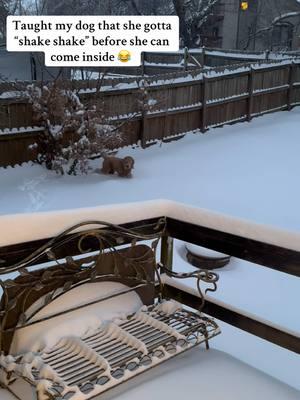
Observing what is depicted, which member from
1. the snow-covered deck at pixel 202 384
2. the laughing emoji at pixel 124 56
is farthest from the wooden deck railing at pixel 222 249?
the laughing emoji at pixel 124 56

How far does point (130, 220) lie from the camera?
Answer: 2.06 m

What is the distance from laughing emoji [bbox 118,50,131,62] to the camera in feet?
25.7

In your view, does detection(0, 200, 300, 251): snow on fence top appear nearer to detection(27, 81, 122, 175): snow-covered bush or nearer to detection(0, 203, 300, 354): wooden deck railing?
detection(0, 203, 300, 354): wooden deck railing

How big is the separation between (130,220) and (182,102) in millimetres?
8394

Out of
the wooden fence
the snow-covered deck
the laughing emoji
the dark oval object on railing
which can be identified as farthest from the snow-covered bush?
the snow-covered deck

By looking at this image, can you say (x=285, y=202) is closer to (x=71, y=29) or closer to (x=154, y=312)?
(x=71, y=29)

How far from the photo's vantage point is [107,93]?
8422 millimetres

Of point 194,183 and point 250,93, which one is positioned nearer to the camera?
point 194,183

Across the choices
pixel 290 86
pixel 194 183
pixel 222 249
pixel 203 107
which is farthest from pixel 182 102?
pixel 222 249

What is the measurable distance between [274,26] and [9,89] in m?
24.1

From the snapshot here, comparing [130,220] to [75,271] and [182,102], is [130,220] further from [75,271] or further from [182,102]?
[182,102]

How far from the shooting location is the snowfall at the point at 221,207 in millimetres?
1776

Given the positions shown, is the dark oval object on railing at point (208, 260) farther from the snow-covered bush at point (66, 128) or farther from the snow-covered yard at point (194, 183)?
the snow-covered bush at point (66, 128)

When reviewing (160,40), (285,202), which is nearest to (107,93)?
(160,40)
